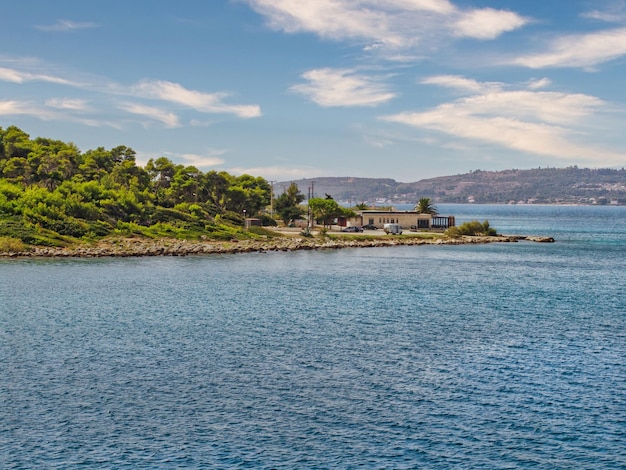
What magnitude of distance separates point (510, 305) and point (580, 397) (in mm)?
30754

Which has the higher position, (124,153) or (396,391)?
(124,153)

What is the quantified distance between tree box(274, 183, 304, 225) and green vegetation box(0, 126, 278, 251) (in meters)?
3.63

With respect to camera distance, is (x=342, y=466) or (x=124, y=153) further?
(x=124, y=153)

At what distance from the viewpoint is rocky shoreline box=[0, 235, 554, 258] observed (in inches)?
4301

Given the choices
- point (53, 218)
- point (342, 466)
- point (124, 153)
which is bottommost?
point (342, 466)

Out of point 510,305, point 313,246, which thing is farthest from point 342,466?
point 313,246

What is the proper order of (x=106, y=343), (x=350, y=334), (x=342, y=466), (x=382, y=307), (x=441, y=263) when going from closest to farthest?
(x=342, y=466) → (x=106, y=343) → (x=350, y=334) → (x=382, y=307) → (x=441, y=263)

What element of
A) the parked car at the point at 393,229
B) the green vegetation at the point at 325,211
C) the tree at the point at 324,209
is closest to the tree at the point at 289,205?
the green vegetation at the point at 325,211

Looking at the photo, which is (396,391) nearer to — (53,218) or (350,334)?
(350,334)

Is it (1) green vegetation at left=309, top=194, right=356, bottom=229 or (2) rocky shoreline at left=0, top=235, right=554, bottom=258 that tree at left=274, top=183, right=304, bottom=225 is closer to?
(1) green vegetation at left=309, top=194, right=356, bottom=229

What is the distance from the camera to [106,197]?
138 m

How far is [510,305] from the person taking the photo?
221 feet

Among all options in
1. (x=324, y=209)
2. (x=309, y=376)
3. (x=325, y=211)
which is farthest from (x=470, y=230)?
(x=309, y=376)

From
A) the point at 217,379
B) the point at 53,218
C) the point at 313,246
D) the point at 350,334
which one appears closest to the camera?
the point at 217,379
